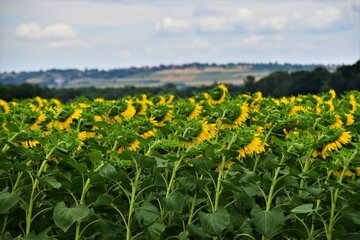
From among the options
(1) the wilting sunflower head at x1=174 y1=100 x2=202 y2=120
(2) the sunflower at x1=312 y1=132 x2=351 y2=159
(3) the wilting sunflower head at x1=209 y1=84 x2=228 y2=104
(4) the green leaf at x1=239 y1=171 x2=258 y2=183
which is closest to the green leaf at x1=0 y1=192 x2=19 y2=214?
(4) the green leaf at x1=239 y1=171 x2=258 y2=183

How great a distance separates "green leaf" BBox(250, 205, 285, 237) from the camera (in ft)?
19.9

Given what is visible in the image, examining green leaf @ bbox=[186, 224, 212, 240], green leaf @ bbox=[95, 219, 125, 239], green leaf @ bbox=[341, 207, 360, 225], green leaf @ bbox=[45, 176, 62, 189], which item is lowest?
green leaf @ bbox=[186, 224, 212, 240]

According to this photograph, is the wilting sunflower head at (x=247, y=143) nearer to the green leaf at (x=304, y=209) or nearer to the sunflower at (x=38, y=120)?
the green leaf at (x=304, y=209)

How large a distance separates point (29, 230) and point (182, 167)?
1416 mm

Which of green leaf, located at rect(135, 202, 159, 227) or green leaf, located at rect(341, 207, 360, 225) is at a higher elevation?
green leaf, located at rect(135, 202, 159, 227)

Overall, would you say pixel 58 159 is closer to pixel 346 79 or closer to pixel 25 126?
pixel 25 126

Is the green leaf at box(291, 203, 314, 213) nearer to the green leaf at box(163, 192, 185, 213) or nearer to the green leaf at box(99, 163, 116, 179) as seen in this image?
the green leaf at box(163, 192, 185, 213)

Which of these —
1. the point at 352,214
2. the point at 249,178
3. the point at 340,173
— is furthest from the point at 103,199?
the point at 340,173

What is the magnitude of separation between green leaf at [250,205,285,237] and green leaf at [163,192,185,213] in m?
0.58

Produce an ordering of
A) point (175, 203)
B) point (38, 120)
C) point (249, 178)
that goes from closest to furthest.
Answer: point (175, 203) < point (249, 178) < point (38, 120)

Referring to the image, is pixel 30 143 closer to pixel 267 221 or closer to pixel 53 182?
pixel 53 182

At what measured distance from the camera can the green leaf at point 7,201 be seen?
6.19 metres

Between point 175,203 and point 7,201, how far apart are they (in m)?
1.38

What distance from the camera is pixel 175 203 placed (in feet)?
20.2
